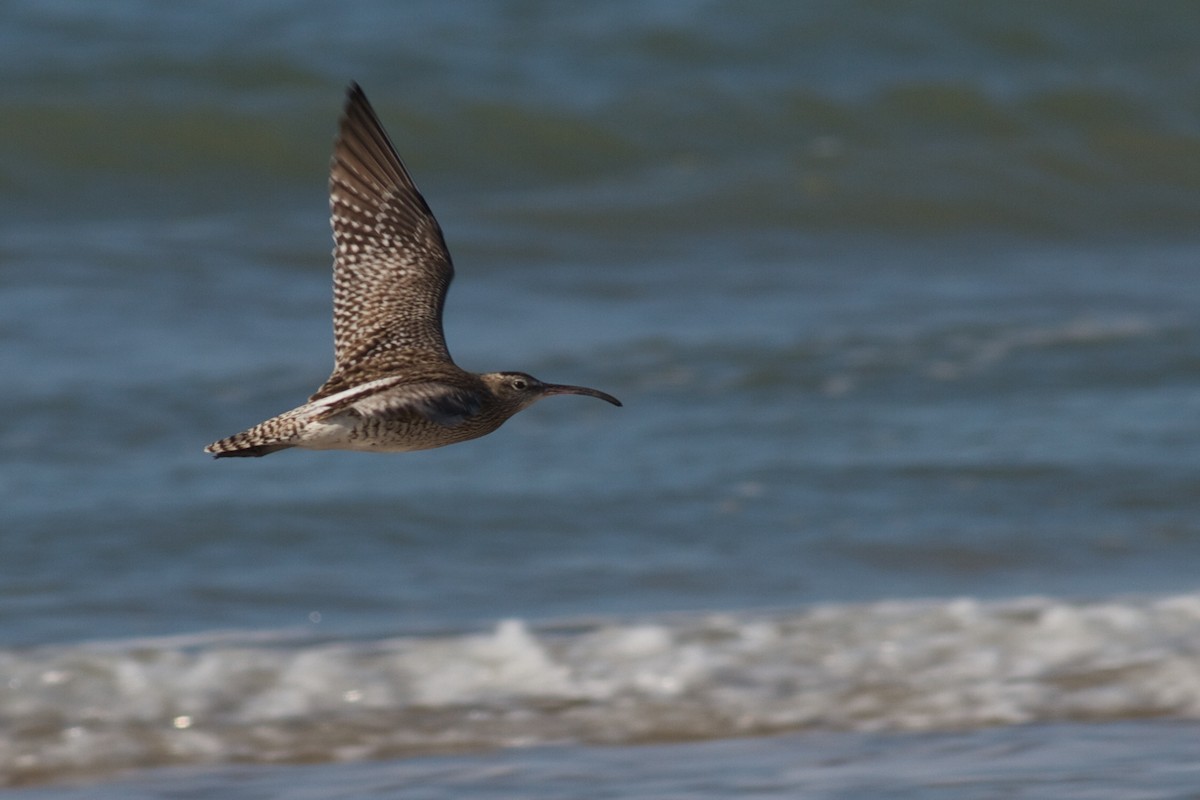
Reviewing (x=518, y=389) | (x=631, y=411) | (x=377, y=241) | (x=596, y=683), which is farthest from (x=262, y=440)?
(x=631, y=411)

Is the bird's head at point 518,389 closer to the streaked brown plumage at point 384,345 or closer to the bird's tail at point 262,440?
the streaked brown plumage at point 384,345

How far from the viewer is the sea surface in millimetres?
5789

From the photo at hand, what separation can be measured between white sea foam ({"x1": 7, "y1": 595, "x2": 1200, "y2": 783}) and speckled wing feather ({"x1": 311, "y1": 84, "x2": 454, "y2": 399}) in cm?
117

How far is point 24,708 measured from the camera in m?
5.98

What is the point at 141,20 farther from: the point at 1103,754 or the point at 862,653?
the point at 1103,754

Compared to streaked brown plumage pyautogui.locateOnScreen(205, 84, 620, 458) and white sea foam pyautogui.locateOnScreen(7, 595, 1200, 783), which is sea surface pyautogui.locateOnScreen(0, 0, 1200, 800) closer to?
white sea foam pyautogui.locateOnScreen(7, 595, 1200, 783)

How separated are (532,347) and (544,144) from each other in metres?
3.64

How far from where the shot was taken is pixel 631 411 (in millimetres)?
9594

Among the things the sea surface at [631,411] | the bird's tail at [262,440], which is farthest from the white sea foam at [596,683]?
the bird's tail at [262,440]

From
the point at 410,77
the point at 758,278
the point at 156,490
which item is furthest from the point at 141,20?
the point at 156,490

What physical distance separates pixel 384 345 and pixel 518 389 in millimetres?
462

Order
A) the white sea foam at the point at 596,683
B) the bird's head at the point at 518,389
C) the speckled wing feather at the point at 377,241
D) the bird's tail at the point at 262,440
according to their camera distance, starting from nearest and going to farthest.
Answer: the bird's tail at the point at 262,440, the bird's head at the point at 518,389, the speckled wing feather at the point at 377,241, the white sea foam at the point at 596,683

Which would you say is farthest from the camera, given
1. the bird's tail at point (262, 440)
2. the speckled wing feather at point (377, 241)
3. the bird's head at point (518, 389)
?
the speckled wing feather at point (377, 241)

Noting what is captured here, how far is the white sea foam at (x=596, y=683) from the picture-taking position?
5.71 metres
